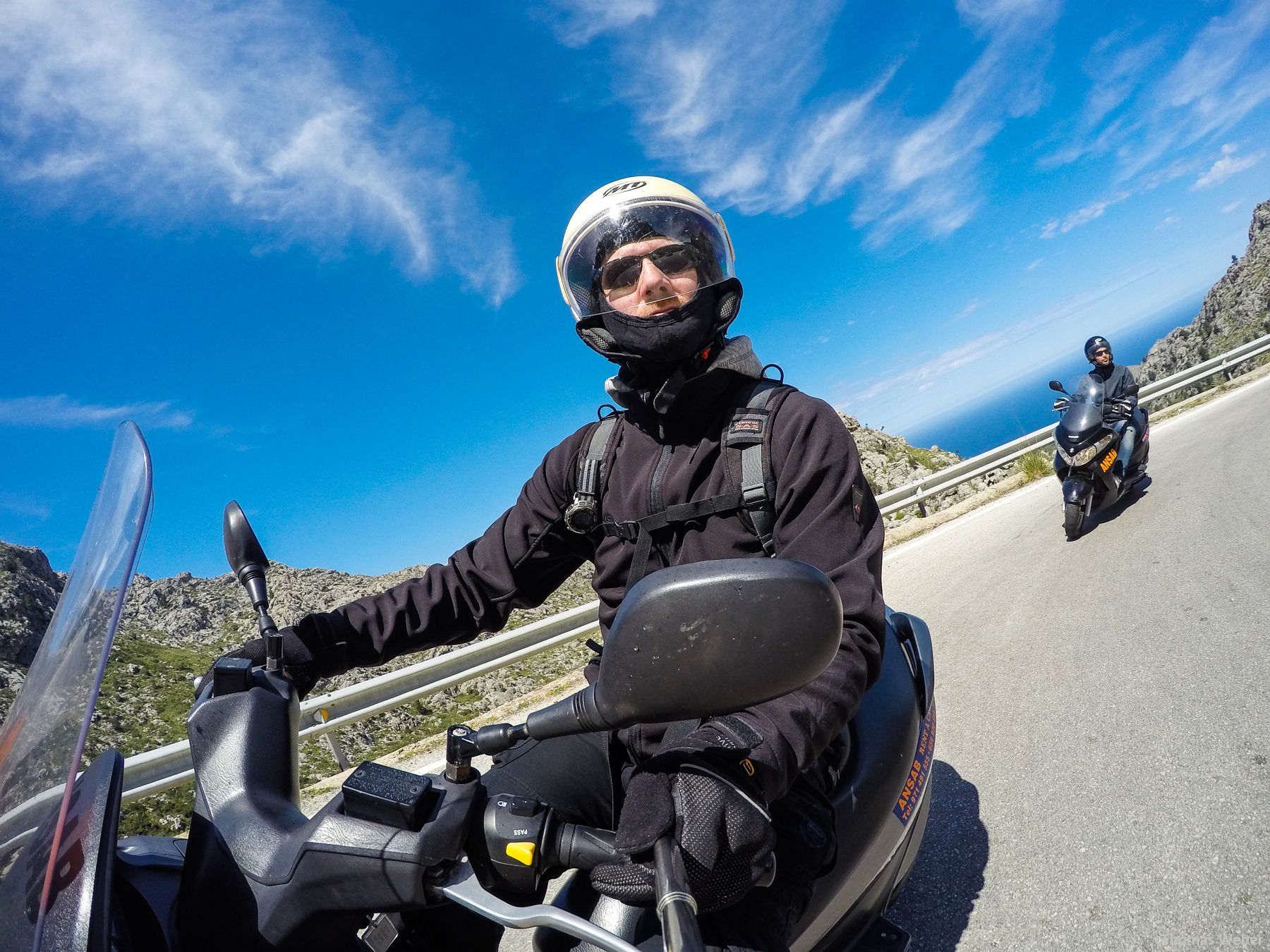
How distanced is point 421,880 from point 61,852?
0.49m

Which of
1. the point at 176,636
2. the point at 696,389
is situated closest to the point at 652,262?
the point at 696,389

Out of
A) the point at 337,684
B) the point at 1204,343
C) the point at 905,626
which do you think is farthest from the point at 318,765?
the point at 1204,343

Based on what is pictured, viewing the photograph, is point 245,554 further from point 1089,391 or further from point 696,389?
point 1089,391

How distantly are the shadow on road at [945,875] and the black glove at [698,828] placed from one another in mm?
1520

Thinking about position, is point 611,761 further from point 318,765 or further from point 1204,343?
point 1204,343

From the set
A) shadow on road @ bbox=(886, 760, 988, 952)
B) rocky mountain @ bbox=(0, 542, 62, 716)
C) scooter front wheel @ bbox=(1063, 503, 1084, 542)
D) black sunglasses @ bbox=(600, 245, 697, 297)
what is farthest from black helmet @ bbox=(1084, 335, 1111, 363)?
rocky mountain @ bbox=(0, 542, 62, 716)

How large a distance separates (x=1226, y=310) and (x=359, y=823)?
284ft

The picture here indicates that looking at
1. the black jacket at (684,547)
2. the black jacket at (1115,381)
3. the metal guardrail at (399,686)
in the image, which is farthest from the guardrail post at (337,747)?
the black jacket at (1115,381)

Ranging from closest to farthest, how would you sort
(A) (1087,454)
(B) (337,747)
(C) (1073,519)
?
(B) (337,747) < (C) (1073,519) < (A) (1087,454)

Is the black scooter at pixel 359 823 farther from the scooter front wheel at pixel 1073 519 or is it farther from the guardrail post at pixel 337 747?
the scooter front wheel at pixel 1073 519

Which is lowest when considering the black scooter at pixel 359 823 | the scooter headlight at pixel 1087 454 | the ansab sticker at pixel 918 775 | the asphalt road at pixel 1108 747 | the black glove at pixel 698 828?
the asphalt road at pixel 1108 747

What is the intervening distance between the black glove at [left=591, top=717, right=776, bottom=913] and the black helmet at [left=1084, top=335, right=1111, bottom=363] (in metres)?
8.32

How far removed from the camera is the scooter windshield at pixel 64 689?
967mm

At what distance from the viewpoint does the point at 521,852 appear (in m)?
1.02
